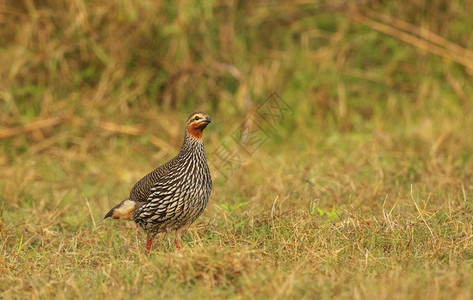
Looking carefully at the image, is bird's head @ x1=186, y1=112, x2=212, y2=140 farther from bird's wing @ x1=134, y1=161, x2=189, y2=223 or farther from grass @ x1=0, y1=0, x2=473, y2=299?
grass @ x1=0, y1=0, x2=473, y2=299

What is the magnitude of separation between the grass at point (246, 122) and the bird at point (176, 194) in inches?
6.2

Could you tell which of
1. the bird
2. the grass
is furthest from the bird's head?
the grass

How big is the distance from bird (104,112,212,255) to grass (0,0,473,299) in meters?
0.16

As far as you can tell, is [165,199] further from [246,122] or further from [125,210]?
[246,122]

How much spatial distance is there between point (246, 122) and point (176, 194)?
331 centimetres

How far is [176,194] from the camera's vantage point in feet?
17.0

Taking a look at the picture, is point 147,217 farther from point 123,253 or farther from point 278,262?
point 278,262

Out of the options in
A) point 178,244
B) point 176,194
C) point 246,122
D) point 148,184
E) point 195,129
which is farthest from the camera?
point 246,122

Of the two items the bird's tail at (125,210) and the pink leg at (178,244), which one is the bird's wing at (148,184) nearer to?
the bird's tail at (125,210)

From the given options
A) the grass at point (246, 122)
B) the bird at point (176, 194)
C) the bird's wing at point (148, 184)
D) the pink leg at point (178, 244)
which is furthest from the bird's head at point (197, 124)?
the pink leg at point (178, 244)

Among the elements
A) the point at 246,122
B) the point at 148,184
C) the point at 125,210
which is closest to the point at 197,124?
the point at 148,184

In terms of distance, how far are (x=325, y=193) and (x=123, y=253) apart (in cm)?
192

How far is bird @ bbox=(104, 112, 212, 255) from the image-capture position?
519 centimetres

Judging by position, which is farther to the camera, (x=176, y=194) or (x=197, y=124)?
(x=197, y=124)
